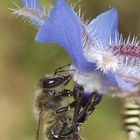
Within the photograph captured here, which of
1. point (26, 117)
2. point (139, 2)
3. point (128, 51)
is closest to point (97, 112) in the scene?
point (26, 117)

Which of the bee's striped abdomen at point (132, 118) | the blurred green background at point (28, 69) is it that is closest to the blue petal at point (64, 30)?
the bee's striped abdomen at point (132, 118)

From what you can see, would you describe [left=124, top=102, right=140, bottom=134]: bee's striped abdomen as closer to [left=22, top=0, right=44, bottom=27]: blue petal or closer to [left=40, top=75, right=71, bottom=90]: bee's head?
[left=40, top=75, right=71, bottom=90]: bee's head

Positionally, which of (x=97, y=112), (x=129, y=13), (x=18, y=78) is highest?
(x=129, y=13)

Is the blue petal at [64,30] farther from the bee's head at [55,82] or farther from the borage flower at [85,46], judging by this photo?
the bee's head at [55,82]

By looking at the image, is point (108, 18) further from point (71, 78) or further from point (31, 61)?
point (31, 61)

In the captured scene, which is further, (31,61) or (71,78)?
(31,61)

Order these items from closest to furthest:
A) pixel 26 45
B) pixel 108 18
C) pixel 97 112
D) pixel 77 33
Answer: pixel 77 33 < pixel 108 18 < pixel 97 112 < pixel 26 45

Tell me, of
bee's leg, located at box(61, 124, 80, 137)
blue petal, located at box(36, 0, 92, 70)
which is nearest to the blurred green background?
bee's leg, located at box(61, 124, 80, 137)

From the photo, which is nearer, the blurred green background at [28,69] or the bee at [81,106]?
the bee at [81,106]
